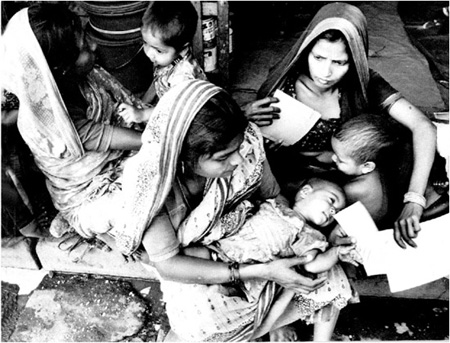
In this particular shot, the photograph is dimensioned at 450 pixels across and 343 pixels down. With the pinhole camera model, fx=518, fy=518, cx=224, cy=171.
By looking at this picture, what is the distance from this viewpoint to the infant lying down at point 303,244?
204cm

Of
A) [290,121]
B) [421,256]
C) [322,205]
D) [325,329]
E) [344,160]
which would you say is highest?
[290,121]

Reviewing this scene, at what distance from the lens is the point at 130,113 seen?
238 cm

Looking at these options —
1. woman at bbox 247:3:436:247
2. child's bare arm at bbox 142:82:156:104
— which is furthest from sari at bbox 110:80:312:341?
child's bare arm at bbox 142:82:156:104

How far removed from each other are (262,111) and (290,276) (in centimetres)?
78

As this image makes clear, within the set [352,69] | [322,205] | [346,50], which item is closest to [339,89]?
[352,69]

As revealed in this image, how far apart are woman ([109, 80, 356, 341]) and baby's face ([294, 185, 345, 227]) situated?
14 centimetres

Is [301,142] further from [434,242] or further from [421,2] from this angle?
[421,2]

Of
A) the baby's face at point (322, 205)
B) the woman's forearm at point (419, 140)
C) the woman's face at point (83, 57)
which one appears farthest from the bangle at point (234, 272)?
the woman's face at point (83, 57)

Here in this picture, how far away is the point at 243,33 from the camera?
13.5 ft

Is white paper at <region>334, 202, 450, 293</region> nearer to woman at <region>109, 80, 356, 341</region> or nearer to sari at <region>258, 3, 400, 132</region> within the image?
woman at <region>109, 80, 356, 341</region>

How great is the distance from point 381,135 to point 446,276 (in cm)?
81

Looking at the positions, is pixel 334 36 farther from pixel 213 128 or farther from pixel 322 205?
pixel 213 128

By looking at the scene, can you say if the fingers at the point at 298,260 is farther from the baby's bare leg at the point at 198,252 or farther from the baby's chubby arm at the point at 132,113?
the baby's chubby arm at the point at 132,113

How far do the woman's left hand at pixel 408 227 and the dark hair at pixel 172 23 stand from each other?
1314mm
